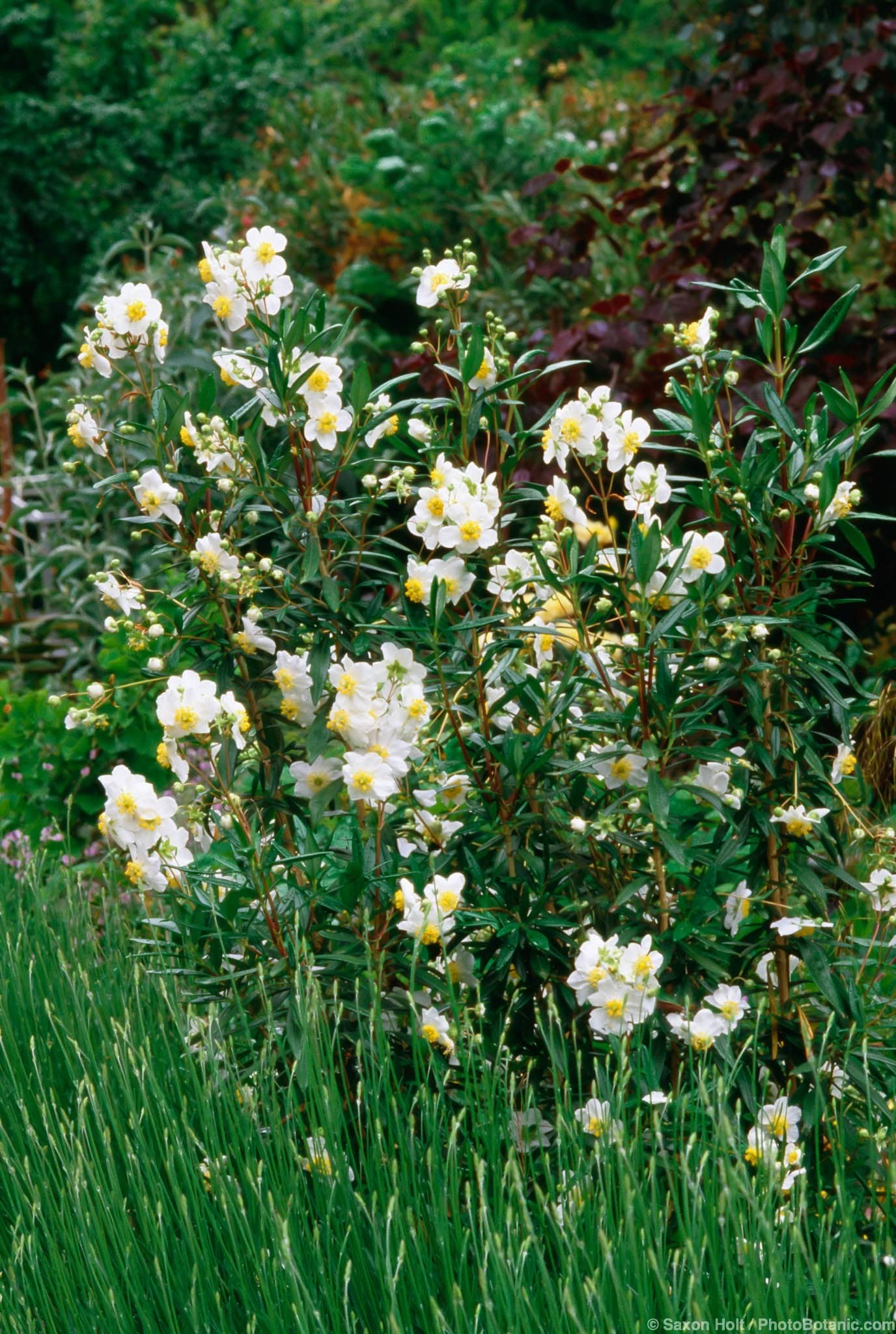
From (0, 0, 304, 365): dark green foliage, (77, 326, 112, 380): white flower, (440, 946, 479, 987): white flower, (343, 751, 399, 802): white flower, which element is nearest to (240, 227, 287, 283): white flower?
(77, 326, 112, 380): white flower

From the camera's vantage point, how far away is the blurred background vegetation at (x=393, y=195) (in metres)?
3.99

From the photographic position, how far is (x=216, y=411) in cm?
207

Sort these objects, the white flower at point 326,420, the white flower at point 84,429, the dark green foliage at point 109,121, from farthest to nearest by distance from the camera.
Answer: the dark green foliage at point 109,121 < the white flower at point 84,429 < the white flower at point 326,420

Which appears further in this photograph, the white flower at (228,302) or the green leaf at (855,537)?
the white flower at (228,302)

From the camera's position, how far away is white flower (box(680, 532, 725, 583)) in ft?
5.55

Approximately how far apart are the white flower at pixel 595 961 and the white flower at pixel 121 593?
0.79m

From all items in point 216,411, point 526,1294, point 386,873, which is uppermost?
point 216,411

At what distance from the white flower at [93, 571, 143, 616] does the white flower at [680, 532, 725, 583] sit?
2.52 feet

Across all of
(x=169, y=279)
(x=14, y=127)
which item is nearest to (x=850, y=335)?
(x=169, y=279)

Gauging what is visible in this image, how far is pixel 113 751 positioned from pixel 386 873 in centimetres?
166

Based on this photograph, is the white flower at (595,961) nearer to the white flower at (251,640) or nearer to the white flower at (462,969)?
the white flower at (462,969)

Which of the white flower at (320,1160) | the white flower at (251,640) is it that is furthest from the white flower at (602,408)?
the white flower at (320,1160)

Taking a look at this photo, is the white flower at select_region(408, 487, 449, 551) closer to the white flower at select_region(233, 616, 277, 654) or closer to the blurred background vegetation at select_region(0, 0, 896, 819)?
the white flower at select_region(233, 616, 277, 654)

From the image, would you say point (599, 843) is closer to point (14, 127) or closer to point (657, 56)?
point (14, 127)
